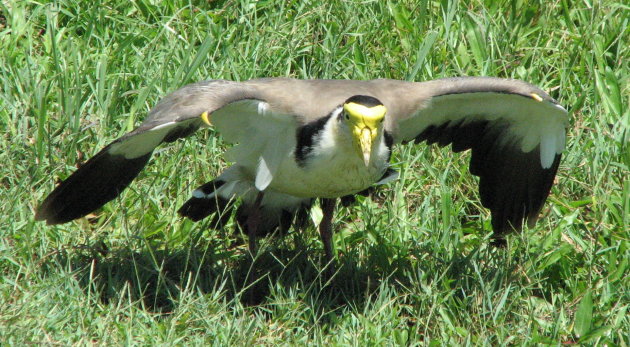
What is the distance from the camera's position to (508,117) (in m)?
5.63

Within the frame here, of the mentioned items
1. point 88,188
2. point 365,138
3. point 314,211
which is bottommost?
point 314,211

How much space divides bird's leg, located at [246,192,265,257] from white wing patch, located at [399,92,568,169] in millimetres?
853

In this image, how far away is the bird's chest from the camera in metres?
5.03

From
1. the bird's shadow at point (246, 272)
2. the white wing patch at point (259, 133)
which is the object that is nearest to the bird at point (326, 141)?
the white wing patch at point (259, 133)

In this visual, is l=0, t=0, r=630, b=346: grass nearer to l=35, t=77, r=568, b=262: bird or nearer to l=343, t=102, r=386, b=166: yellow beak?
l=35, t=77, r=568, b=262: bird

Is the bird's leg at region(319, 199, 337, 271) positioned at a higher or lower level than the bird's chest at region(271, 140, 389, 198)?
lower

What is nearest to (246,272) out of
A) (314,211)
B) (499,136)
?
(314,211)

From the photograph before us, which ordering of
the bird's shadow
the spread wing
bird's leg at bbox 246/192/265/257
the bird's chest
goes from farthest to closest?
bird's leg at bbox 246/192/265/257
the spread wing
the bird's shadow
the bird's chest

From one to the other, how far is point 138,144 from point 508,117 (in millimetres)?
2021

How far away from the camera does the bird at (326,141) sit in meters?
4.89

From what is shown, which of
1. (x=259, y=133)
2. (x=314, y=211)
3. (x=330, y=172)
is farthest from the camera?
(x=314, y=211)

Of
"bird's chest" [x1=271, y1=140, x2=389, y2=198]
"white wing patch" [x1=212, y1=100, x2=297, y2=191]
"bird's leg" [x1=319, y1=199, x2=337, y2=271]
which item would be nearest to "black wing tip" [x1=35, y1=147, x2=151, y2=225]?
"white wing patch" [x1=212, y1=100, x2=297, y2=191]

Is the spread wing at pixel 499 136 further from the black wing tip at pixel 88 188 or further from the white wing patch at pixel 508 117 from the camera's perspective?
the black wing tip at pixel 88 188

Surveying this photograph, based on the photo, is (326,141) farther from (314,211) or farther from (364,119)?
(314,211)
